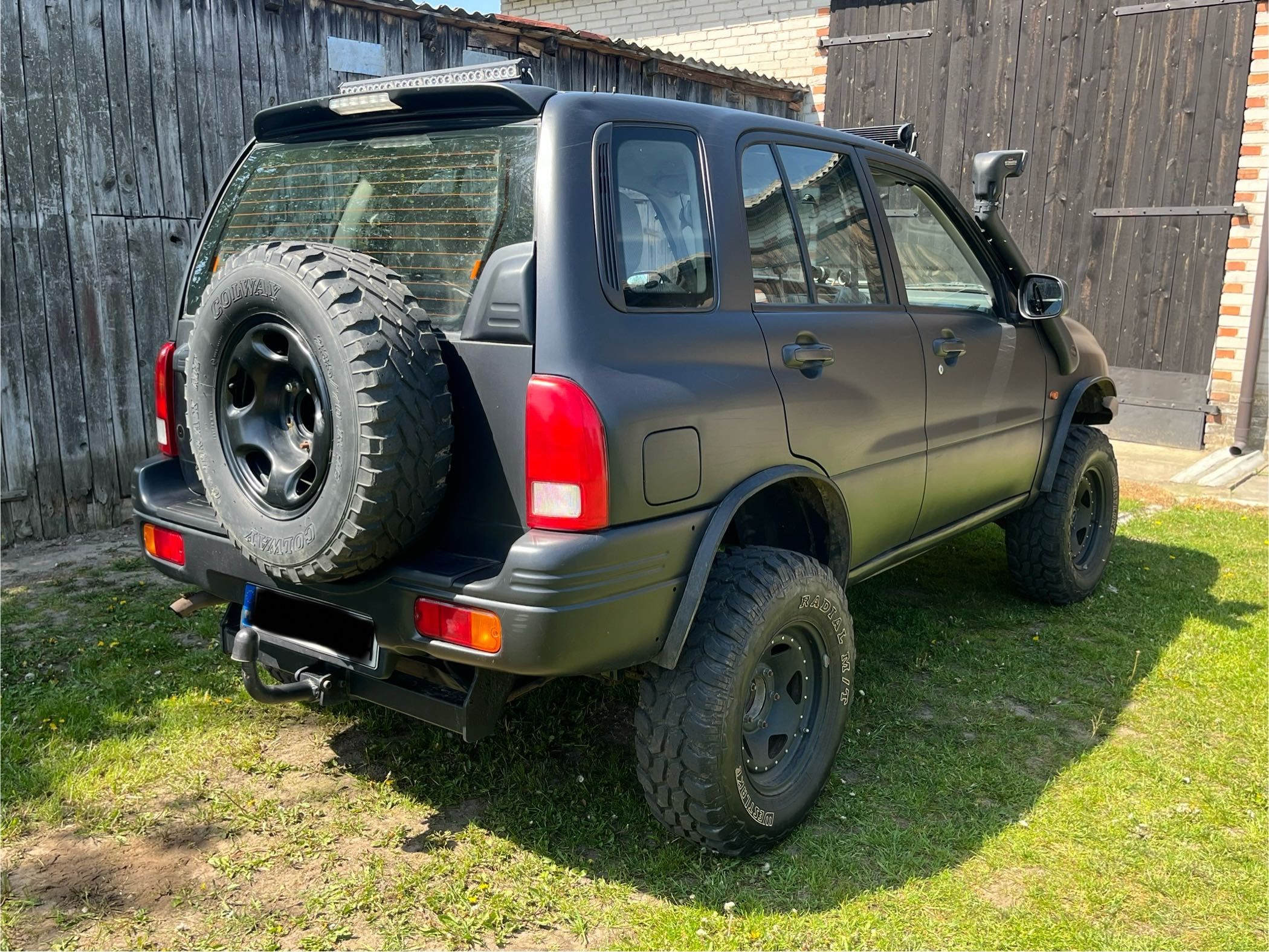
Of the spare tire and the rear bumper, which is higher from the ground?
the spare tire

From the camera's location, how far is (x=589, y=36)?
27.3ft

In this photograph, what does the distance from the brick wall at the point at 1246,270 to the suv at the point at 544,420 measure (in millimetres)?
6534

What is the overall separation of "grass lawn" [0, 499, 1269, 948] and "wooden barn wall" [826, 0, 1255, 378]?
543 cm

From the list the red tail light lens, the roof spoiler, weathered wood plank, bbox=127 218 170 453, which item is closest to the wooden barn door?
weathered wood plank, bbox=127 218 170 453

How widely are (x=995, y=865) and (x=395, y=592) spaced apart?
5.97 feet

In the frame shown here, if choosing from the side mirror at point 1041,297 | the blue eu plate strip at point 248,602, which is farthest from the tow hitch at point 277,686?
the side mirror at point 1041,297

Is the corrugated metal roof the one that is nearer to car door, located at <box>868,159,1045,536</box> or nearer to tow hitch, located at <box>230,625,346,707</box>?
car door, located at <box>868,159,1045,536</box>

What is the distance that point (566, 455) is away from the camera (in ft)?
7.85

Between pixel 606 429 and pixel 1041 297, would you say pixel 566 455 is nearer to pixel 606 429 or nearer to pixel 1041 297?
pixel 606 429

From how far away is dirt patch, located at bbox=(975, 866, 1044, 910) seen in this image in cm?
276

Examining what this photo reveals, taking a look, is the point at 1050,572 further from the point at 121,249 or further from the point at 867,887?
the point at 121,249

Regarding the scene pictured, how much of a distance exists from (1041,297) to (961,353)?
2.45 ft

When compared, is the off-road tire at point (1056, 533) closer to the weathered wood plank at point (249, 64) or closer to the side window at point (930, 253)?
the side window at point (930, 253)

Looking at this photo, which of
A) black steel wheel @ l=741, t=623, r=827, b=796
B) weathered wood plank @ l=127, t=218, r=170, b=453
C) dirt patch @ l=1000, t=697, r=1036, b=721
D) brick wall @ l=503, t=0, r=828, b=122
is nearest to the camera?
black steel wheel @ l=741, t=623, r=827, b=796
